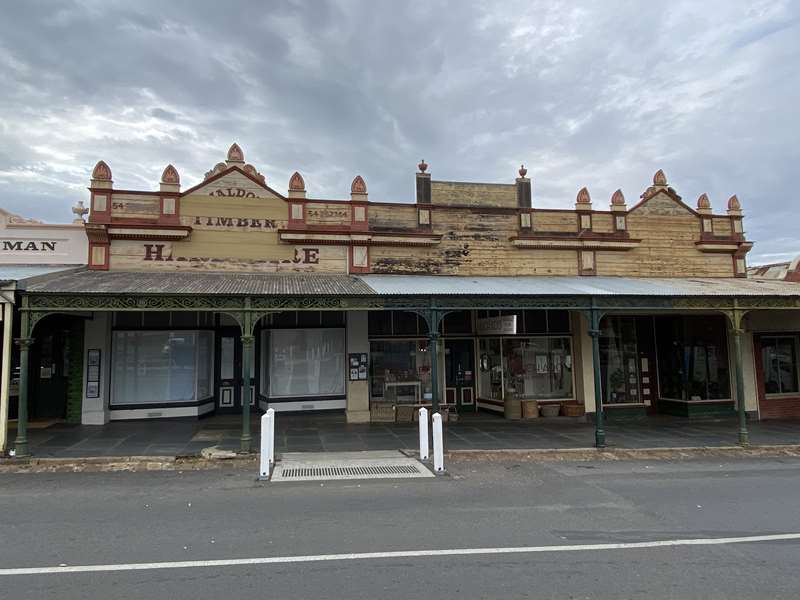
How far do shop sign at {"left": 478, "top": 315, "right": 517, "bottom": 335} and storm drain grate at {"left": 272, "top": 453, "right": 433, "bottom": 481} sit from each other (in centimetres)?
423

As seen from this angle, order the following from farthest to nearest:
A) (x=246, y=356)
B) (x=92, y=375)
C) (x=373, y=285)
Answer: (x=92, y=375) → (x=373, y=285) → (x=246, y=356)

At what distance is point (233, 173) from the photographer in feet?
46.0

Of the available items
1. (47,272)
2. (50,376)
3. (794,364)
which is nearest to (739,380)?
(794,364)

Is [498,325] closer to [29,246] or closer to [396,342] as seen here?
[396,342]

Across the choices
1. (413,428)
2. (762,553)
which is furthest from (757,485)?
(413,428)

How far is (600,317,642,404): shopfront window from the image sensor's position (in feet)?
52.5

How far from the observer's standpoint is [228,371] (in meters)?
15.4

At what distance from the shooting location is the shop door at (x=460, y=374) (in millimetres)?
16141

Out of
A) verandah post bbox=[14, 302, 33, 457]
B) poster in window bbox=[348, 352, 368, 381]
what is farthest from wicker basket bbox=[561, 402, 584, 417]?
verandah post bbox=[14, 302, 33, 457]

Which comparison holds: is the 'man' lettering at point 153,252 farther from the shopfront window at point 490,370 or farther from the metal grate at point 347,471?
the shopfront window at point 490,370

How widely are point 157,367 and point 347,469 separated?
23.9 ft

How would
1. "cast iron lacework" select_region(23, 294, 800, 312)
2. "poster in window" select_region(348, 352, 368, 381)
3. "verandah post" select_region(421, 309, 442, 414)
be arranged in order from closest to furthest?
"cast iron lacework" select_region(23, 294, 800, 312) → "verandah post" select_region(421, 309, 442, 414) → "poster in window" select_region(348, 352, 368, 381)

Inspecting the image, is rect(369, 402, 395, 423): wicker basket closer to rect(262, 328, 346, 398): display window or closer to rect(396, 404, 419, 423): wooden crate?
rect(396, 404, 419, 423): wooden crate

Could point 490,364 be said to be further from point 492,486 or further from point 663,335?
point 492,486
